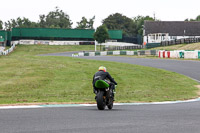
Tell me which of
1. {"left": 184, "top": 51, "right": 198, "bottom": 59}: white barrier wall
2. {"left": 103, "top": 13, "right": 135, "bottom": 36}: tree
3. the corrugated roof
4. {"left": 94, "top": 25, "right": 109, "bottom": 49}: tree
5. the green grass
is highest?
{"left": 103, "top": 13, "right": 135, "bottom": 36}: tree

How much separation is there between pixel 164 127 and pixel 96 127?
1.38 m

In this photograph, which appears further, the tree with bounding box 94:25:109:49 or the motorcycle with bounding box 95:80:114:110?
the tree with bounding box 94:25:109:49

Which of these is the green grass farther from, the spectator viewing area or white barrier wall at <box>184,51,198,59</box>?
the spectator viewing area

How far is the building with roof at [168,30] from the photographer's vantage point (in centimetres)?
10569

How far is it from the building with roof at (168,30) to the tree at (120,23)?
56.6 meters

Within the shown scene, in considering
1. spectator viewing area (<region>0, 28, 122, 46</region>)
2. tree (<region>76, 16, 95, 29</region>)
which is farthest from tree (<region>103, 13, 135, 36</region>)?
spectator viewing area (<region>0, 28, 122, 46</region>)

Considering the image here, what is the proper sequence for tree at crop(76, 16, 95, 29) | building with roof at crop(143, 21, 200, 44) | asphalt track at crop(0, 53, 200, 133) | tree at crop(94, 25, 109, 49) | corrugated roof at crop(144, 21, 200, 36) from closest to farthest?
asphalt track at crop(0, 53, 200, 133), tree at crop(94, 25, 109, 49), building with roof at crop(143, 21, 200, 44), corrugated roof at crop(144, 21, 200, 36), tree at crop(76, 16, 95, 29)

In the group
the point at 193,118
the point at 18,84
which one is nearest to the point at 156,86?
the point at 18,84

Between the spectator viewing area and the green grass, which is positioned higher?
the spectator viewing area

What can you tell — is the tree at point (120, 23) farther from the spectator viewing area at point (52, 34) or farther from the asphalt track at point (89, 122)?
the asphalt track at point (89, 122)

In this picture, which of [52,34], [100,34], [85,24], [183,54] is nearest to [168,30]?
[100,34]

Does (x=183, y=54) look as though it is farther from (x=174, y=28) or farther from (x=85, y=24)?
(x=85, y=24)

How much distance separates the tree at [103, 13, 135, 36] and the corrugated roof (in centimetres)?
5665

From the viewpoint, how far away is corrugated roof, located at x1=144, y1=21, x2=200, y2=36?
106 meters
